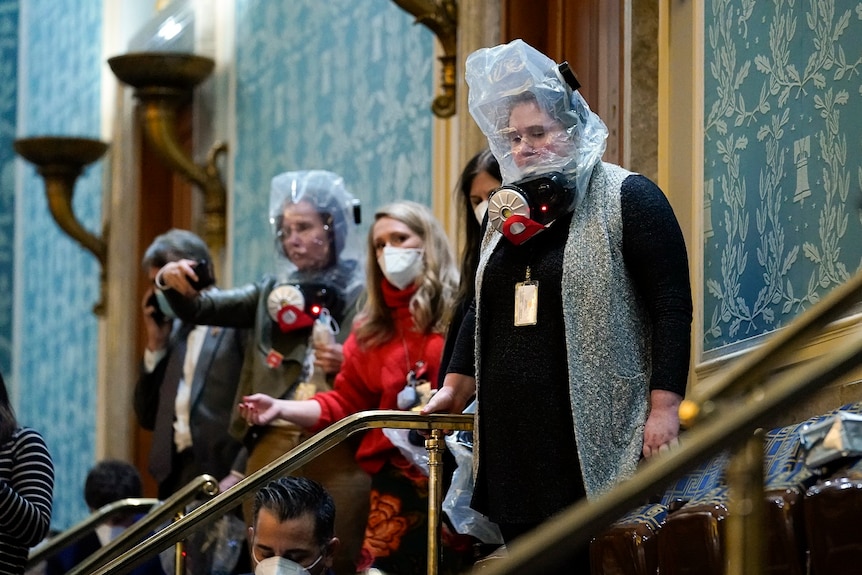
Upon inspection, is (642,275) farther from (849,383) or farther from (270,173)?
(270,173)

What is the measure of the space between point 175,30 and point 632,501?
7487 mm

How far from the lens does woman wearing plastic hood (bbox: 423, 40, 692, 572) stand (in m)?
3.39

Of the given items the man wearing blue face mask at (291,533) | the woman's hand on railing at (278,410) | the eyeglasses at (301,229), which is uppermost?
the eyeglasses at (301,229)

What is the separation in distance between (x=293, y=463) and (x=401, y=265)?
33.4 inches

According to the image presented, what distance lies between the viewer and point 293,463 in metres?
3.98

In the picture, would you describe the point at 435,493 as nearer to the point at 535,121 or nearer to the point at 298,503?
the point at 298,503

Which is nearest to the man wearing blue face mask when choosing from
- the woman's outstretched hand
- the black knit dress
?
the black knit dress

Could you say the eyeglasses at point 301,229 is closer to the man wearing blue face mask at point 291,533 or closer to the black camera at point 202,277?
the black camera at point 202,277

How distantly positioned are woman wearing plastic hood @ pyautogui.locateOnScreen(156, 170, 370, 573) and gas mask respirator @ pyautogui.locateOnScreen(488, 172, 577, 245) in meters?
1.60

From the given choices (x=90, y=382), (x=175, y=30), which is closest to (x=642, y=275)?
(x=175, y=30)

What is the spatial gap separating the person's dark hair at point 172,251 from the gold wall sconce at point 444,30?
1.05 meters

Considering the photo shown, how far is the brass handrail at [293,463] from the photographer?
3814 mm

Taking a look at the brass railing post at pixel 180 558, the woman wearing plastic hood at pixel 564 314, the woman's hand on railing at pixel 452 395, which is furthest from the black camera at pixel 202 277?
the woman wearing plastic hood at pixel 564 314

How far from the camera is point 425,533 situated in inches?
167
